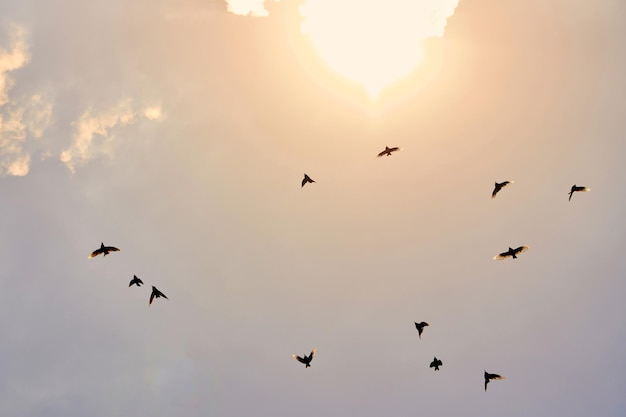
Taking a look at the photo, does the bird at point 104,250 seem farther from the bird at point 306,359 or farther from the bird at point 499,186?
the bird at point 499,186

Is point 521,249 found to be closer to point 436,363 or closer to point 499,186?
point 499,186

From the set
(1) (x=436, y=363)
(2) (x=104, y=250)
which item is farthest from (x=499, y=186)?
(2) (x=104, y=250)

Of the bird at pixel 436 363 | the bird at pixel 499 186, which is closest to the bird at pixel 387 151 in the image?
the bird at pixel 499 186

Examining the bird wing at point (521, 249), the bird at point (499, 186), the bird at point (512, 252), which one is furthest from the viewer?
the bird wing at point (521, 249)

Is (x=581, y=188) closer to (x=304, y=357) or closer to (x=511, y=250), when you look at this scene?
(x=511, y=250)

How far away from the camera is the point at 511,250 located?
66625 mm

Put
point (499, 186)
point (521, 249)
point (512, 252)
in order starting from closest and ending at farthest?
point (499, 186), point (512, 252), point (521, 249)

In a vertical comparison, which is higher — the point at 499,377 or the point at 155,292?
the point at 155,292

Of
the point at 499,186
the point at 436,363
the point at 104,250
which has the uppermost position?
the point at 499,186

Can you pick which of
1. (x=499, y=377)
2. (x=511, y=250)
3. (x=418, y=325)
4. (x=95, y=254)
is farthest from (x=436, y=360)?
(x=95, y=254)

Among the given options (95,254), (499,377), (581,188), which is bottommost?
(499,377)

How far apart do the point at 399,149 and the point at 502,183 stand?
13756mm

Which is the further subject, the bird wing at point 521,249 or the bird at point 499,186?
the bird wing at point 521,249

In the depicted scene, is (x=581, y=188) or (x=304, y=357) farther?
(x=304, y=357)
